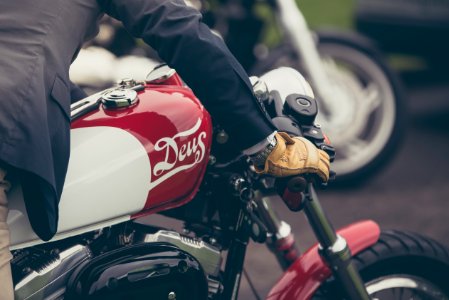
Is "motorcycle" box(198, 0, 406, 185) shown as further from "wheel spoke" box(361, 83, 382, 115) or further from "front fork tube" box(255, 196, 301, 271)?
"front fork tube" box(255, 196, 301, 271)

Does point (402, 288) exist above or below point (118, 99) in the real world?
below

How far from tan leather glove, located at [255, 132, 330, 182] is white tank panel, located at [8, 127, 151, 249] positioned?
322mm

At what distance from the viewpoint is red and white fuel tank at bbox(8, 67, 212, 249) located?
2.24 m

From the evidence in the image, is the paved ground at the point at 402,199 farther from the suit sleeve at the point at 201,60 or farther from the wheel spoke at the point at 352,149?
the suit sleeve at the point at 201,60

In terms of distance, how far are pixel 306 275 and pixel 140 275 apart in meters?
0.59

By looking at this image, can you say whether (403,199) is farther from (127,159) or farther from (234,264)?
(127,159)

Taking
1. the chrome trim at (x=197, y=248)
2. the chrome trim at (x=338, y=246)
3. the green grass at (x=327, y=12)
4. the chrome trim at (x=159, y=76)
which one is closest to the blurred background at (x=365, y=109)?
the chrome trim at (x=338, y=246)

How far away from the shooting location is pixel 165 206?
2391 mm

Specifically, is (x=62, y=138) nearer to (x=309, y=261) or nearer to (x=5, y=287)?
(x=5, y=287)

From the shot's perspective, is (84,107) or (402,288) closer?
(84,107)

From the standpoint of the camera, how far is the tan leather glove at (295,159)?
7.36ft

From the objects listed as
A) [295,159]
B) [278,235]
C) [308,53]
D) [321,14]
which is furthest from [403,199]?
[321,14]

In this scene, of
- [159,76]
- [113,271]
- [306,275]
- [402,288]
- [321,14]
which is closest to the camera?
[113,271]

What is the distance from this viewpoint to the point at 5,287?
214 centimetres
